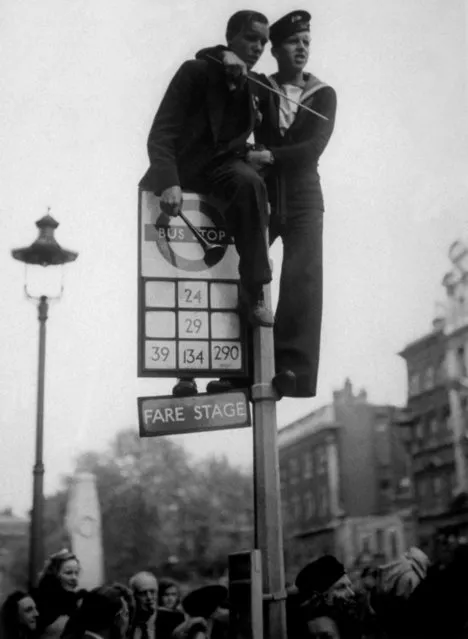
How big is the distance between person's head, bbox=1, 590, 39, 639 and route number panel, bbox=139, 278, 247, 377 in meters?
0.85

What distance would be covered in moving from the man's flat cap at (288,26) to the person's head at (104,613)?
2.22 metres

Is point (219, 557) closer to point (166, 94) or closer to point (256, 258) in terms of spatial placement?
point (256, 258)

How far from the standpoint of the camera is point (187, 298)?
3314 millimetres

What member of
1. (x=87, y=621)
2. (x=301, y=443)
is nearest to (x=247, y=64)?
(x=301, y=443)

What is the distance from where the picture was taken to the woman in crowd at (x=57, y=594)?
3.00 metres

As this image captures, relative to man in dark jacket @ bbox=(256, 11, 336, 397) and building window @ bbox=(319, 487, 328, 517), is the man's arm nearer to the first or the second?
man in dark jacket @ bbox=(256, 11, 336, 397)

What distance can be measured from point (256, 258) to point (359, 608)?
1284mm

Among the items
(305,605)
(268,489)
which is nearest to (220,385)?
(268,489)

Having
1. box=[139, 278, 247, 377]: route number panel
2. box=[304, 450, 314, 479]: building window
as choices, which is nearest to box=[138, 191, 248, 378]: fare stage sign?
box=[139, 278, 247, 377]: route number panel

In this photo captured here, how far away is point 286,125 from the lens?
12.0ft

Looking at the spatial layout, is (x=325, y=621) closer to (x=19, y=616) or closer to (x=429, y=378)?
(x=19, y=616)

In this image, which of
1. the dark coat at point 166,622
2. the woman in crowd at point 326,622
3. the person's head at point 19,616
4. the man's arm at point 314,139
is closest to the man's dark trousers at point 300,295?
the man's arm at point 314,139

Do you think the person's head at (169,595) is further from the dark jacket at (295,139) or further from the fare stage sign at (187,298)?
the dark jacket at (295,139)

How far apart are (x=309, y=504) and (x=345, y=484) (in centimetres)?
18
